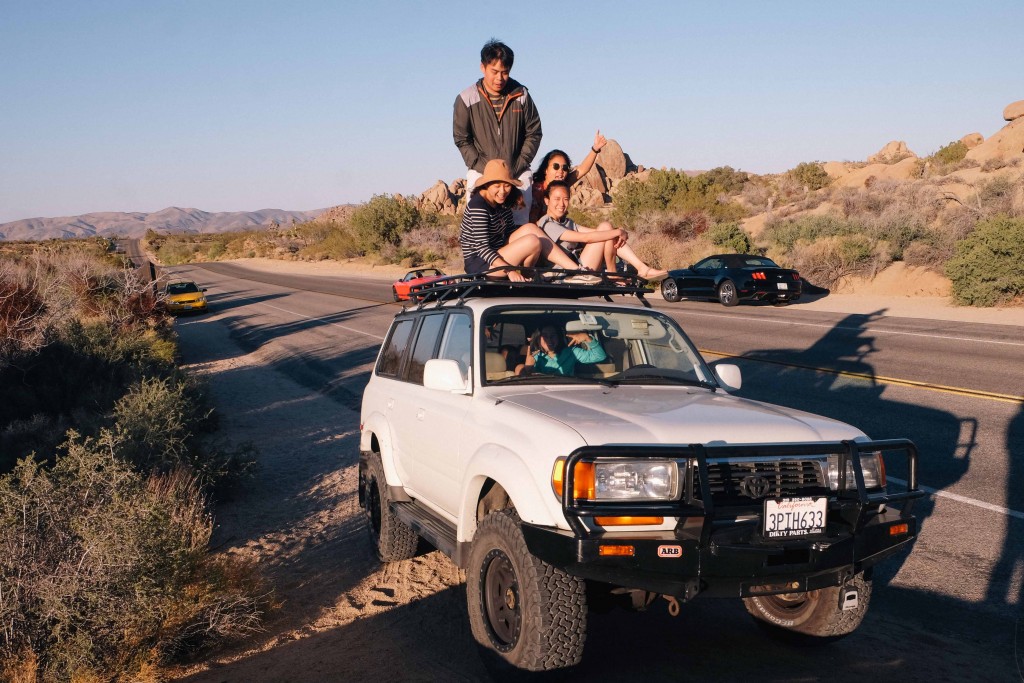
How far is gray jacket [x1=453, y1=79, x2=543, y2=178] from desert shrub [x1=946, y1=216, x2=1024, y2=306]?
1879 cm

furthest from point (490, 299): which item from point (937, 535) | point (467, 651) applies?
point (937, 535)

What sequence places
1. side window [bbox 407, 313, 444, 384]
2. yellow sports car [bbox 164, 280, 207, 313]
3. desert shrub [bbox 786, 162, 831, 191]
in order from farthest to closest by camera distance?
1. desert shrub [bbox 786, 162, 831, 191]
2. yellow sports car [bbox 164, 280, 207, 313]
3. side window [bbox 407, 313, 444, 384]

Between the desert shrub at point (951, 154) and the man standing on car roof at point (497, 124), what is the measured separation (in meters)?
52.7

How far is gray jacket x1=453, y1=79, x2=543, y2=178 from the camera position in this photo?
7.55 metres

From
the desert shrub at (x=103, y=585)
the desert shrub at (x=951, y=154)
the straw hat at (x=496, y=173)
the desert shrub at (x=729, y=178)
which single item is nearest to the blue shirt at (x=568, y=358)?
the straw hat at (x=496, y=173)

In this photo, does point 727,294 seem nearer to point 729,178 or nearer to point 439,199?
point 729,178

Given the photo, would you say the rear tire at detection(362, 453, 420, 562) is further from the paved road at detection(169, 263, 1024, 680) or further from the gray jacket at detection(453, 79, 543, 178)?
the gray jacket at detection(453, 79, 543, 178)

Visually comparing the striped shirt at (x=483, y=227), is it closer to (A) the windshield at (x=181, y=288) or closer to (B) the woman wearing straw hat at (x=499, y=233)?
(B) the woman wearing straw hat at (x=499, y=233)

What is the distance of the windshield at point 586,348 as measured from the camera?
4.99 meters

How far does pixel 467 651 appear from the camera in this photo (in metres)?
4.62

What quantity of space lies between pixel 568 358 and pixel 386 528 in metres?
1.96

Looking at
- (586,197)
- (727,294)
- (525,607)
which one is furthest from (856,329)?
(586,197)

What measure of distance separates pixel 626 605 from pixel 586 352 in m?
1.66

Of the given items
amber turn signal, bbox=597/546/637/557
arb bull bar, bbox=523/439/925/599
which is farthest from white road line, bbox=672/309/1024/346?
amber turn signal, bbox=597/546/637/557
